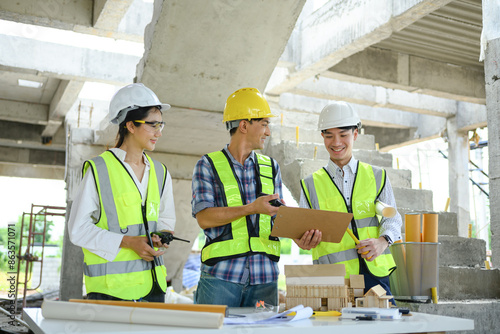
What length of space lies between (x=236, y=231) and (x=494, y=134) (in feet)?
14.5

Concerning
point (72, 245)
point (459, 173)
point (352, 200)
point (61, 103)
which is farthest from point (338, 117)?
point (459, 173)

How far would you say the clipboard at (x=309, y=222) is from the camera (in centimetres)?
272

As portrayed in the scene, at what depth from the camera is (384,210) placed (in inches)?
123

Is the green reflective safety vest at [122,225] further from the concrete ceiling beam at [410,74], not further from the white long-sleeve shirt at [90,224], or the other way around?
the concrete ceiling beam at [410,74]

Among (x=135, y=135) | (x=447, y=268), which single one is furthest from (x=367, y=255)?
(x=447, y=268)

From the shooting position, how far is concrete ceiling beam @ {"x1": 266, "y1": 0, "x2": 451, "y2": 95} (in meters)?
8.16

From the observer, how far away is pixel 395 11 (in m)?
8.17

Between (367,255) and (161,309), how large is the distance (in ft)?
5.43

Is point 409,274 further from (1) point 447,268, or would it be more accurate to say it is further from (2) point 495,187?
(2) point 495,187

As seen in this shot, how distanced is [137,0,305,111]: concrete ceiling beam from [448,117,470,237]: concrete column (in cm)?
922

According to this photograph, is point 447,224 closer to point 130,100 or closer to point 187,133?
point 187,133

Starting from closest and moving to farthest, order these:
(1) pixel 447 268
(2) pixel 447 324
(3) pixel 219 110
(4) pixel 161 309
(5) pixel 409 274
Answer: (4) pixel 161 309 < (2) pixel 447 324 < (5) pixel 409 274 < (1) pixel 447 268 < (3) pixel 219 110

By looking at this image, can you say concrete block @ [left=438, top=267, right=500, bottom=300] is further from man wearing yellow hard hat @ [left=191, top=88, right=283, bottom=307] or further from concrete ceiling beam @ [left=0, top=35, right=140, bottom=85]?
concrete ceiling beam @ [left=0, top=35, right=140, bottom=85]

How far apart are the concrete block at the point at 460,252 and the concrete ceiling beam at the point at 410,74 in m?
5.34
